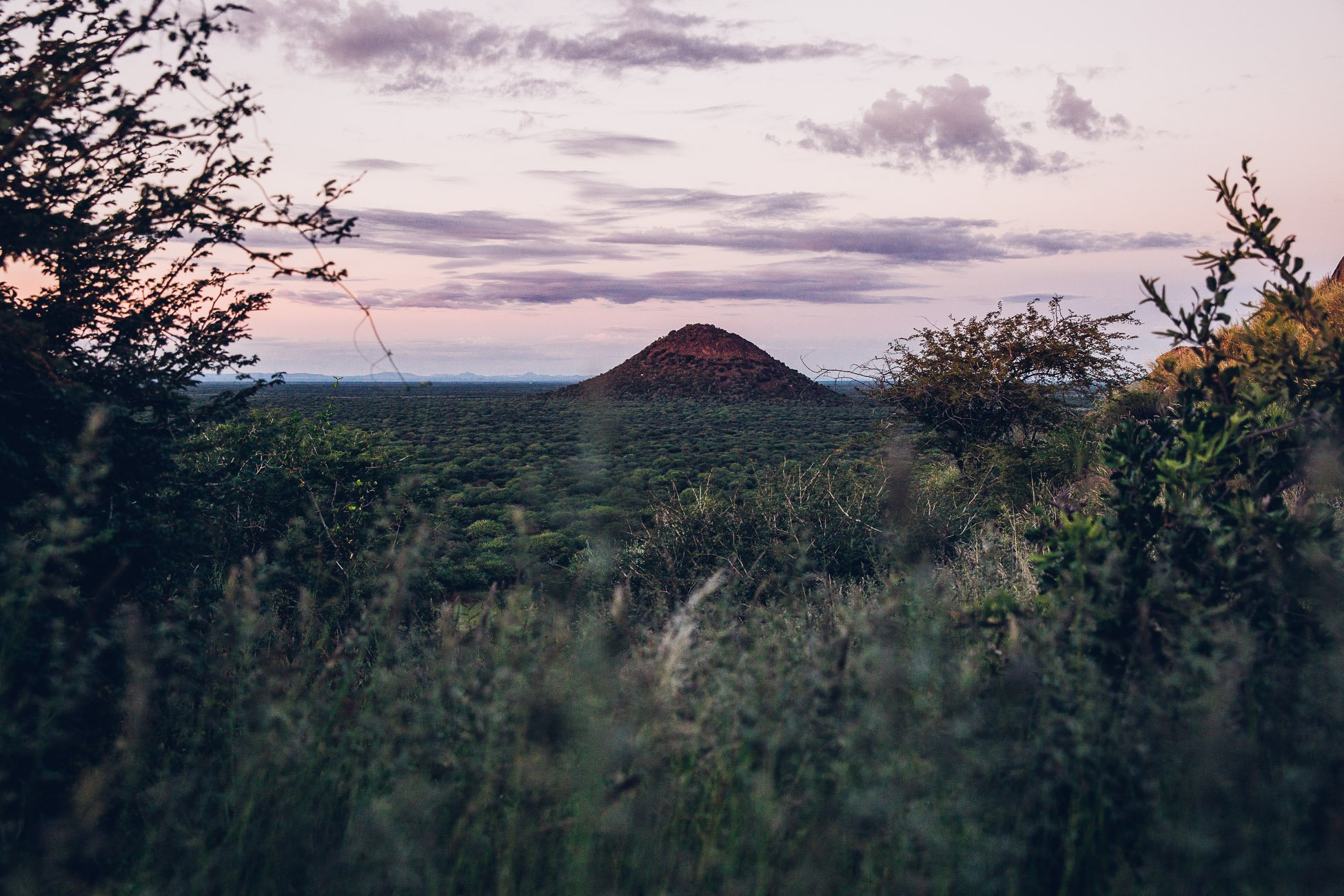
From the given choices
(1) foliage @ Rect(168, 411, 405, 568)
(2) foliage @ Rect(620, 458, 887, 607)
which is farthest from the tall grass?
(2) foliage @ Rect(620, 458, 887, 607)

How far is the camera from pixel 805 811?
2.37m

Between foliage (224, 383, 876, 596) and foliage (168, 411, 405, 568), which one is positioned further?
foliage (224, 383, 876, 596)

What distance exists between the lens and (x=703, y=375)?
76.6 meters

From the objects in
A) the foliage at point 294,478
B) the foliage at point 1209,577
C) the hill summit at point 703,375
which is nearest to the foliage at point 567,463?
the foliage at point 294,478

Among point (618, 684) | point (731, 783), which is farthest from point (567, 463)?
point (731, 783)

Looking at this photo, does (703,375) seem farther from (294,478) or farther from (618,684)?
(618,684)

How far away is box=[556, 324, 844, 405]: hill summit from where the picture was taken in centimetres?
7294

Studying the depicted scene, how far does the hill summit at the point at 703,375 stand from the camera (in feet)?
239

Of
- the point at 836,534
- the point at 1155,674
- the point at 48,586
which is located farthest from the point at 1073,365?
the point at 48,586

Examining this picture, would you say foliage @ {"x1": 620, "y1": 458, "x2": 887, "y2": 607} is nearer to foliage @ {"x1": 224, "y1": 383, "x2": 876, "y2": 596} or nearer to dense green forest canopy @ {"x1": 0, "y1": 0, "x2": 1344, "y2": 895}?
foliage @ {"x1": 224, "y1": 383, "x2": 876, "y2": 596}

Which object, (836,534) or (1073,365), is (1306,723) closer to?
(836,534)

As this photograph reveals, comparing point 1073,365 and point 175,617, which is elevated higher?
point 1073,365

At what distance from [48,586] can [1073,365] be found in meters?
11.7

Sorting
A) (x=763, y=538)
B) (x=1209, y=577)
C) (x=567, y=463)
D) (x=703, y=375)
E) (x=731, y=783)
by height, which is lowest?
(x=567, y=463)
